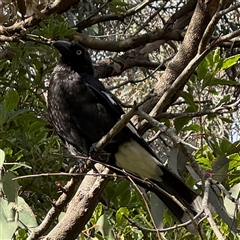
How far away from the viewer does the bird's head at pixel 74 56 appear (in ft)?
6.54

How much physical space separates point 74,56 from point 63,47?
7 centimetres

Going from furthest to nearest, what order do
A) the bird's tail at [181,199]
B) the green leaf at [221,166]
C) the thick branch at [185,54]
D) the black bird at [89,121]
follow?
1. the black bird at [89,121]
2. the thick branch at [185,54]
3. the bird's tail at [181,199]
4. the green leaf at [221,166]

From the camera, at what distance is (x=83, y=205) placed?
1.53 metres

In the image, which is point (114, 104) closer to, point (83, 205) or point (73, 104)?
point (73, 104)

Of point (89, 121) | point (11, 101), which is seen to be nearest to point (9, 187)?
point (11, 101)

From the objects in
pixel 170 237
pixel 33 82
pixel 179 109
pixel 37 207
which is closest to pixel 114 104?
pixel 33 82

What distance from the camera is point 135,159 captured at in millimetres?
1939

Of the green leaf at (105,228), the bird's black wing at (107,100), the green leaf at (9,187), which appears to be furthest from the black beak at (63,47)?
the green leaf at (9,187)

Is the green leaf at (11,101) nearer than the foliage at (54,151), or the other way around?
the foliage at (54,151)

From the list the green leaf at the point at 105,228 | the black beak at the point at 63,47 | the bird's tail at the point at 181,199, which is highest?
the black beak at the point at 63,47

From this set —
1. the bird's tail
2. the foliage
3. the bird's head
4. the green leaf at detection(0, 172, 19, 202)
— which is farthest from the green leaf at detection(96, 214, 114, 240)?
the bird's head

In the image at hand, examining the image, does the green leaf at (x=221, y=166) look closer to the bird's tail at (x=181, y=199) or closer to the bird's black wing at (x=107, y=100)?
the bird's tail at (x=181, y=199)

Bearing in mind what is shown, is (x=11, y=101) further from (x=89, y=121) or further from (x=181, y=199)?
(x=181, y=199)

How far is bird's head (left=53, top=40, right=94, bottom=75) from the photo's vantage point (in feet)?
6.54
